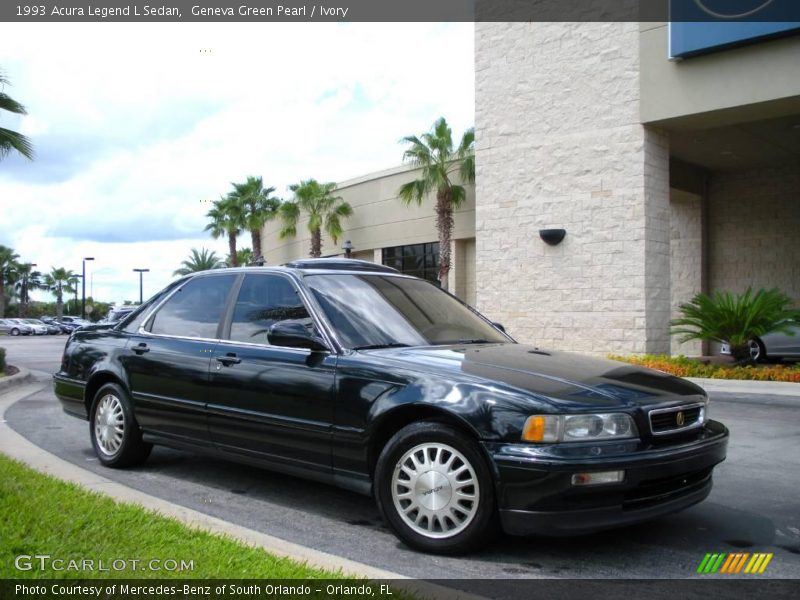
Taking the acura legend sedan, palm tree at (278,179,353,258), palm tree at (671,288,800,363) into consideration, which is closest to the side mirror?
the acura legend sedan

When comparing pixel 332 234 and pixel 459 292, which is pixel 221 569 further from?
pixel 332 234

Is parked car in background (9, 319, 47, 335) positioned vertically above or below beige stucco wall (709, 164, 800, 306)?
below

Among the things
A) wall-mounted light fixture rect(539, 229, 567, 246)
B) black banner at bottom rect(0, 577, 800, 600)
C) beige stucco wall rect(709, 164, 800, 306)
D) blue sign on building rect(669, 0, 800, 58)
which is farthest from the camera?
beige stucco wall rect(709, 164, 800, 306)

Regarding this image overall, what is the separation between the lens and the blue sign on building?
1316 cm

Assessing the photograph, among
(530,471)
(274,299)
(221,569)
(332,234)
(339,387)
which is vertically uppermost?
(332,234)

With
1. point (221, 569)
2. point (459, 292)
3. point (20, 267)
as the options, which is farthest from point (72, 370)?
point (20, 267)

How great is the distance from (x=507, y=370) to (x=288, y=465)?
1.61 m

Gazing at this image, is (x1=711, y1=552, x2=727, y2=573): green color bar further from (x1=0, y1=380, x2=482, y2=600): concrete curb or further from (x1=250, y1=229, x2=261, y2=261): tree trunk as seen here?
(x1=250, y1=229, x2=261, y2=261): tree trunk

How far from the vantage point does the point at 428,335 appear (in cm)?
487

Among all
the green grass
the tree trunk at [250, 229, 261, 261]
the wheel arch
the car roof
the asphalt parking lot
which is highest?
the tree trunk at [250, 229, 261, 261]

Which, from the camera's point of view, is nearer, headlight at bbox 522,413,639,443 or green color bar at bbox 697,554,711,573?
headlight at bbox 522,413,639,443

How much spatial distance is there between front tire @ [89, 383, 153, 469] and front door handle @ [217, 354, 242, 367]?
124 cm

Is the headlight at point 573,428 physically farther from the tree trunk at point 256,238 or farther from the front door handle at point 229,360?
the tree trunk at point 256,238

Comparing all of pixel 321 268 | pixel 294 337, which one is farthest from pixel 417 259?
pixel 294 337
